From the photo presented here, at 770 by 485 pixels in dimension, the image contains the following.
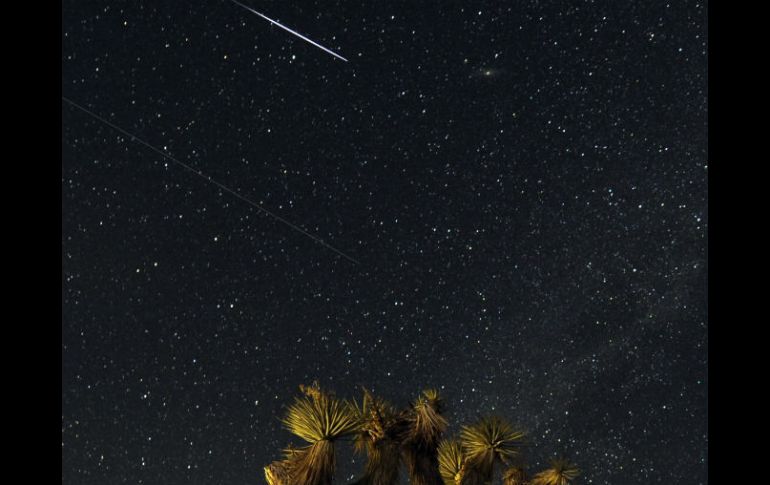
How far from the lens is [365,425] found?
26.6 feet

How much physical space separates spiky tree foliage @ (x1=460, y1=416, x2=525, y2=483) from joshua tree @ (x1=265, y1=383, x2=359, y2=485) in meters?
2.11

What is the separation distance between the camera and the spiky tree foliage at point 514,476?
9523mm

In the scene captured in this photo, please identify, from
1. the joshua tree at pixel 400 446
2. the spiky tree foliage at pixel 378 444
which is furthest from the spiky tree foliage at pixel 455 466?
the spiky tree foliage at pixel 378 444

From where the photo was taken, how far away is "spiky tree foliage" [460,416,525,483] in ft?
29.9

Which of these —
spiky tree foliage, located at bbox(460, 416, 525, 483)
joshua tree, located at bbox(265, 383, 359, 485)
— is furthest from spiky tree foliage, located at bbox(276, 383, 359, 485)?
spiky tree foliage, located at bbox(460, 416, 525, 483)

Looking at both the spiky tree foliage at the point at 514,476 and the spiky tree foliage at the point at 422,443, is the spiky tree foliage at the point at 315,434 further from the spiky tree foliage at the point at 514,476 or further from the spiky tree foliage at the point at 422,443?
the spiky tree foliage at the point at 514,476

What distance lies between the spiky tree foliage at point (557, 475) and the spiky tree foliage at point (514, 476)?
0.52 ft

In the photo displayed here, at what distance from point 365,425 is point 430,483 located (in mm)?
912

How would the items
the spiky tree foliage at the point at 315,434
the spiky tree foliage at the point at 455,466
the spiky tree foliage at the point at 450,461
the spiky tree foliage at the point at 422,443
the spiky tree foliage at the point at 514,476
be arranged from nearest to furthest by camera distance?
the spiky tree foliage at the point at 315,434 < the spiky tree foliage at the point at 422,443 < the spiky tree foliage at the point at 455,466 < the spiky tree foliage at the point at 450,461 < the spiky tree foliage at the point at 514,476

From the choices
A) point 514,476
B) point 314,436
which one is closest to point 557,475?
point 514,476

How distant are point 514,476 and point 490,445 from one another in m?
0.71
